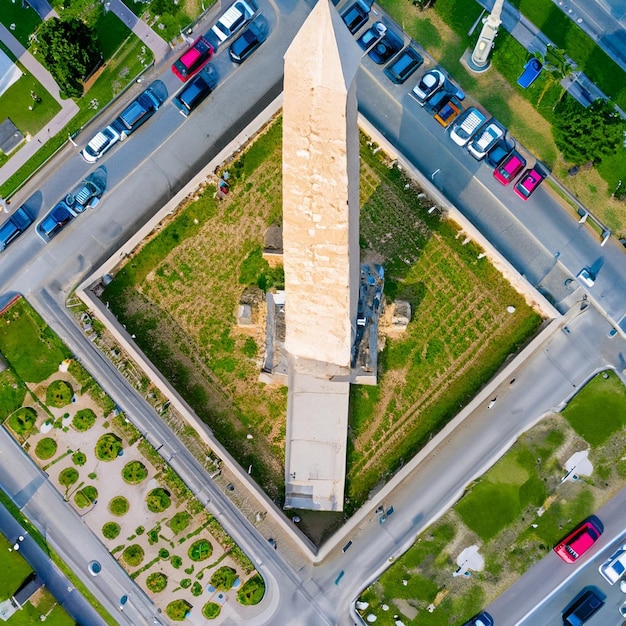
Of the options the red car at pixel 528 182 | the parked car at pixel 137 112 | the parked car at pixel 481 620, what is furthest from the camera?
the parked car at pixel 137 112

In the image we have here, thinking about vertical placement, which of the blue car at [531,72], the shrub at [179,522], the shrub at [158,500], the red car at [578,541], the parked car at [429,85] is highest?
the parked car at [429,85]

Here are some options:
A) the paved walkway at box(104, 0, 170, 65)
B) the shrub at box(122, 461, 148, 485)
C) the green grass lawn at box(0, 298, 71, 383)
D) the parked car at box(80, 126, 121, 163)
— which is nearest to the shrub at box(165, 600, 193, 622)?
the shrub at box(122, 461, 148, 485)

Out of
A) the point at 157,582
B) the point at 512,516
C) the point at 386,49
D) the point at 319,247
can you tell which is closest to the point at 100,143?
the point at 319,247

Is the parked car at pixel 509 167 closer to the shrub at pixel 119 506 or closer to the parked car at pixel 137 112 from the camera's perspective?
the parked car at pixel 137 112

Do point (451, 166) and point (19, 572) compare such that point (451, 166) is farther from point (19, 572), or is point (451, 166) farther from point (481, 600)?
point (19, 572)

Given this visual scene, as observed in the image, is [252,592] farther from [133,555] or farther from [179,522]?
[133,555]

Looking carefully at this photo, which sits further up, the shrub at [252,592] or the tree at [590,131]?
the tree at [590,131]

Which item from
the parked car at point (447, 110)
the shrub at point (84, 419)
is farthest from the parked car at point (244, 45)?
the shrub at point (84, 419)

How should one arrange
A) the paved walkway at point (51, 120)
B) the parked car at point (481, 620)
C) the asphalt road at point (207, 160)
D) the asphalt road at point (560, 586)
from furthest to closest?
the paved walkway at point (51, 120) → the asphalt road at point (207, 160) → the asphalt road at point (560, 586) → the parked car at point (481, 620)
